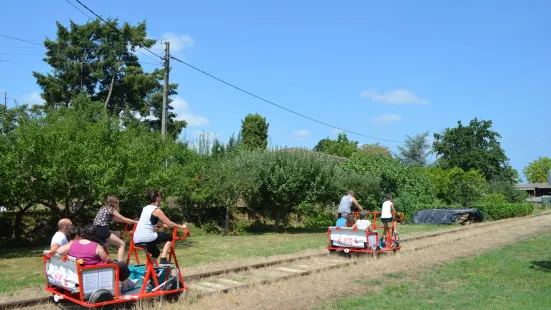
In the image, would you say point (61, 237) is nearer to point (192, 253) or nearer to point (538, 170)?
point (192, 253)

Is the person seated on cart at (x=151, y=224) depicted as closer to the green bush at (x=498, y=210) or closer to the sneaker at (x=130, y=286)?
the sneaker at (x=130, y=286)

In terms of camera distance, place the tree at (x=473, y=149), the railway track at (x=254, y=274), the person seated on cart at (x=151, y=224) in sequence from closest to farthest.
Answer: the person seated on cart at (x=151, y=224)
the railway track at (x=254, y=274)
the tree at (x=473, y=149)

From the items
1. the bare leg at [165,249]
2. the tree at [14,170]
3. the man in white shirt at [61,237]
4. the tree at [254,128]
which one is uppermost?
the tree at [254,128]

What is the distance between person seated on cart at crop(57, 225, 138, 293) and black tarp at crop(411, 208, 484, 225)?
24704mm

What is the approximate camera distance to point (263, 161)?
73.6 ft

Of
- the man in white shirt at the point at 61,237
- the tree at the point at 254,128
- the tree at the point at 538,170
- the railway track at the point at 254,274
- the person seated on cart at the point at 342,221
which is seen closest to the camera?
the man in white shirt at the point at 61,237

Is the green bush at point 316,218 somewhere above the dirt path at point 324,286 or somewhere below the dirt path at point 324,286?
above

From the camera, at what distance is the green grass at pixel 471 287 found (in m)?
7.81

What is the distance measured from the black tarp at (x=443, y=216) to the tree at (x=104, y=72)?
21.6 m

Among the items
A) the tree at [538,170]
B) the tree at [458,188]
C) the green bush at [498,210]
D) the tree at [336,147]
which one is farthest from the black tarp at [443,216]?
the tree at [538,170]

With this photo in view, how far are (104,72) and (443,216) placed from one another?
29.0 meters

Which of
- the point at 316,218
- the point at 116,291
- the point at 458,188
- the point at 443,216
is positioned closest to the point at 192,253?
the point at 116,291

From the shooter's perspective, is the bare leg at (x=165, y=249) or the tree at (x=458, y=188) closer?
the bare leg at (x=165, y=249)

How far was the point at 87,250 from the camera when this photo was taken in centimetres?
720
